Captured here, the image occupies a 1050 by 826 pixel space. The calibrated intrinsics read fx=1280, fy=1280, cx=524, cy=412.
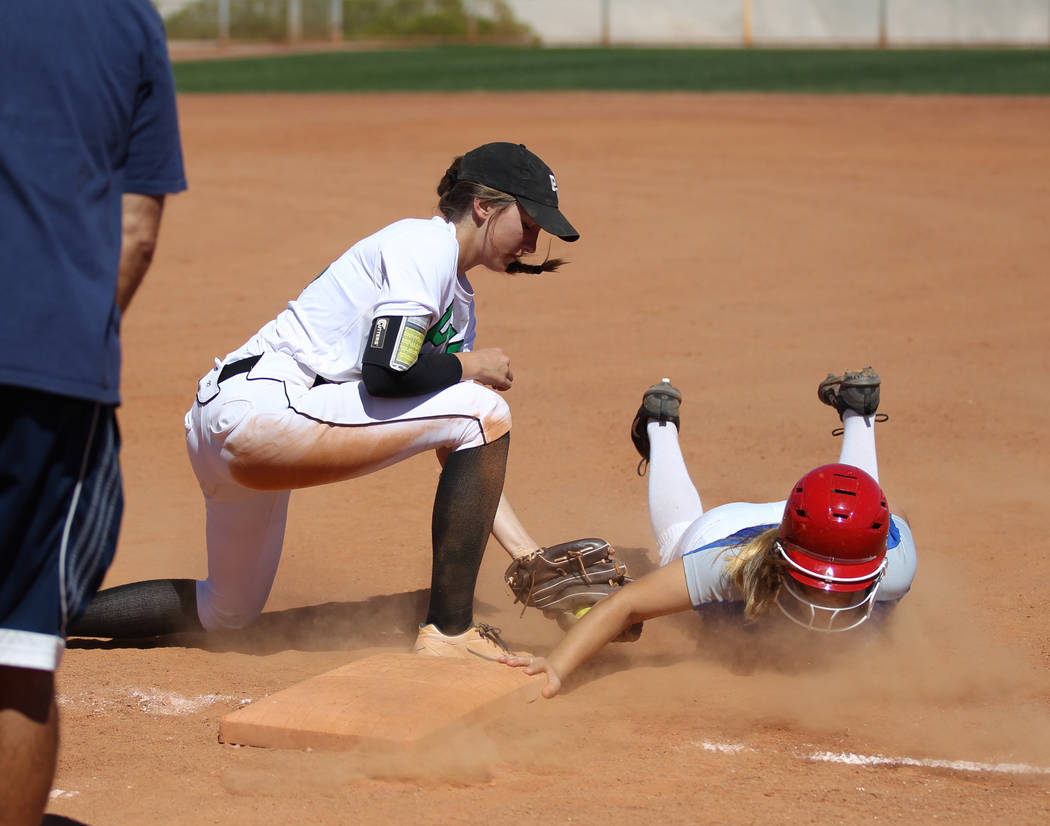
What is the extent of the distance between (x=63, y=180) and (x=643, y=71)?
931 inches

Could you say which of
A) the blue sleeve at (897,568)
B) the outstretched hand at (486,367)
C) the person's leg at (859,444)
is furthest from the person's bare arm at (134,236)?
the person's leg at (859,444)

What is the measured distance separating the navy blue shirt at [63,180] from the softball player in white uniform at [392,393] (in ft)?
4.20

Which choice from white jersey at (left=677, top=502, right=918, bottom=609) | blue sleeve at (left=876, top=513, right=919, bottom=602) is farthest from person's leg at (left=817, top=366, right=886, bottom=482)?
blue sleeve at (left=876, top=513, right=919, bottom=602)

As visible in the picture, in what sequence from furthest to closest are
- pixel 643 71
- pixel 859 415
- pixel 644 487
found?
pixel 643 71, pixel 644 487, pixel 859 415

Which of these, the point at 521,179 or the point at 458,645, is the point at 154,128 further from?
the point at 458,645

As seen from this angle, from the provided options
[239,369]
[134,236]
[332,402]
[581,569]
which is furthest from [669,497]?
A: [134,236]

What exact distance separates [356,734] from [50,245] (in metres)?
1.55

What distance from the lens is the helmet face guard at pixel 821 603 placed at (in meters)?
3.38

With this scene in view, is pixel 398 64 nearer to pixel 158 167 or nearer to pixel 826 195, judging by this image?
pixel 826 195

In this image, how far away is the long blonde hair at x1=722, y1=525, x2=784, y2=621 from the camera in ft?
11.5

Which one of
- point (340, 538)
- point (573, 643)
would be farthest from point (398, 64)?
point (573, 643)

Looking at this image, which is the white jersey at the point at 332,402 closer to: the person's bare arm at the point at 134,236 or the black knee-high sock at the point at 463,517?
the black knee-high sock at the point at 463,517

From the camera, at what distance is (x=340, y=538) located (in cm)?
523

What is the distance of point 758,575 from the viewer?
11.6 feet
